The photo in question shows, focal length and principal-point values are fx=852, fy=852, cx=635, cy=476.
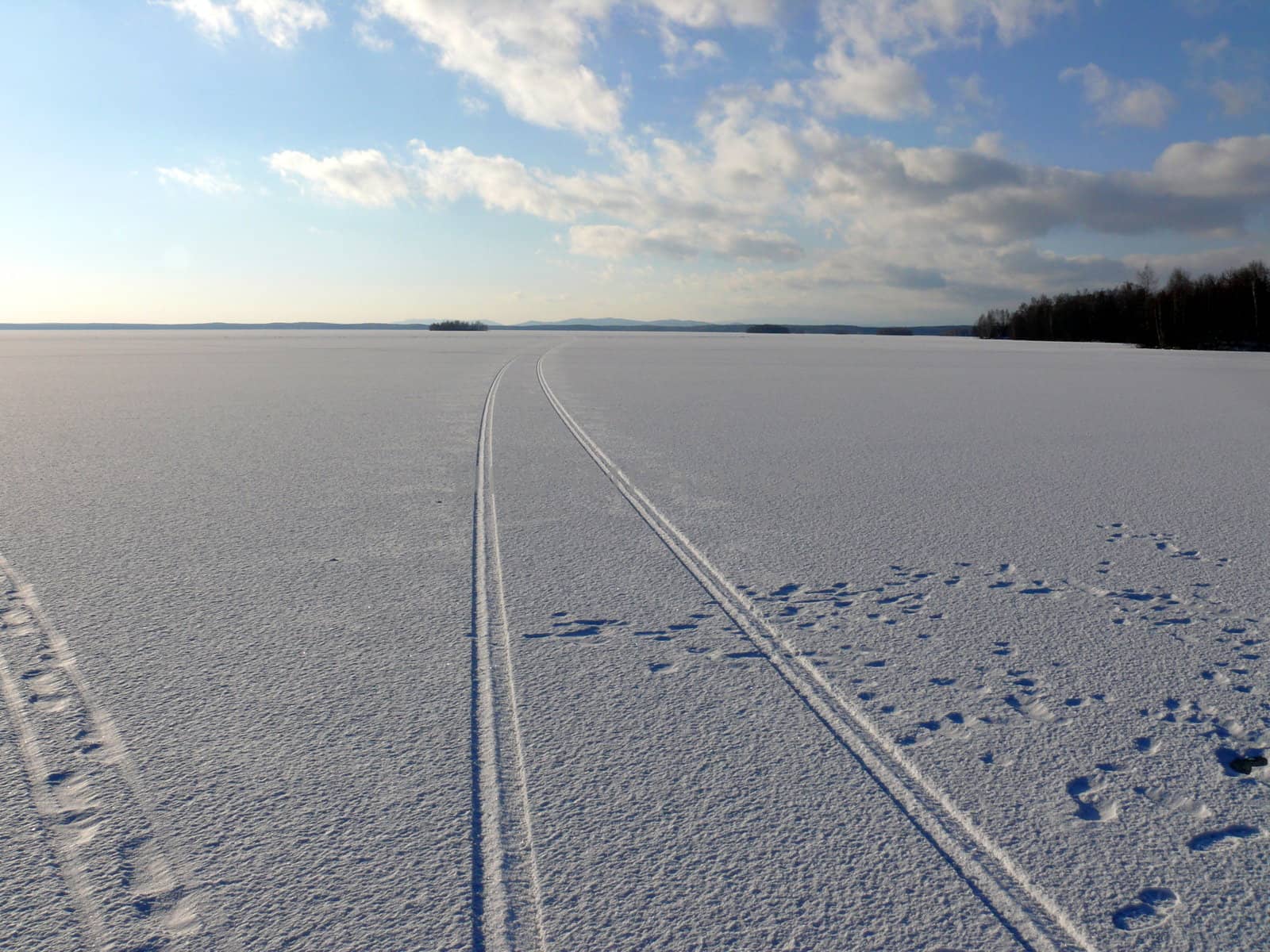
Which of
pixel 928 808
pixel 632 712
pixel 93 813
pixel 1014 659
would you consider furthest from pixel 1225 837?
pixel 93 813

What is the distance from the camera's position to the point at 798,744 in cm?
298

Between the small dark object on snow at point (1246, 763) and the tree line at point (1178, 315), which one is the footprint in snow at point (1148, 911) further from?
the tree line at point (1178, 315)

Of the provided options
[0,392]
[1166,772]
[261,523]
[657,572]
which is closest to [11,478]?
[261,523]

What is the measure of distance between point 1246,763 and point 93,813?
12.3ft

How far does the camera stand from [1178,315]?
59375 mm

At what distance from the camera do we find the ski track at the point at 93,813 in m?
2.13

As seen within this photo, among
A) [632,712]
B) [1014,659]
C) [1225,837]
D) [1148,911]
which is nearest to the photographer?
[1148,911]

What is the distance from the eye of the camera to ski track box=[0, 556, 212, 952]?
84.0 inches

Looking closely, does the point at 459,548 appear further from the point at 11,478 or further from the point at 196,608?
the point at 11,478

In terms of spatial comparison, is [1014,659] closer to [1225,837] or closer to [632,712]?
[1225,837]

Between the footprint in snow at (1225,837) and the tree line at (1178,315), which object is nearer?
the footprint in snow at (1225,837)

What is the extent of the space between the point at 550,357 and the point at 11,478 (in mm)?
25136

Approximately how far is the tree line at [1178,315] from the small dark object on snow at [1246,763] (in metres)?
61.0

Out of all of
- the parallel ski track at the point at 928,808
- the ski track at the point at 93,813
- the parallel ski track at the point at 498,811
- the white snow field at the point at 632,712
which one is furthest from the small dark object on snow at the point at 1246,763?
the ski track at the point at 93,813
